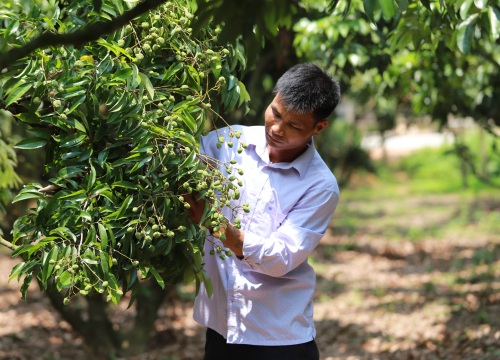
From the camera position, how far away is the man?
2764 mm

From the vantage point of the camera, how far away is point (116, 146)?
8.02 feet

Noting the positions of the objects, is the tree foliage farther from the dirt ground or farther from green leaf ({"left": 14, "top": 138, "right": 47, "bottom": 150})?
the dirt ground

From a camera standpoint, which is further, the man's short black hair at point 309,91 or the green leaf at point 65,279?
the man's short black hair at point 309,91

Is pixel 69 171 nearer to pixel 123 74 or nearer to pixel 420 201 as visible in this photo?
pixel 123 74

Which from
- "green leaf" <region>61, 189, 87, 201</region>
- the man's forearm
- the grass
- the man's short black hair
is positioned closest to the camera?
"green leaf" <region>61, 189, 87, 201</region>

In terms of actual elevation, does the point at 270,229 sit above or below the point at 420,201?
above

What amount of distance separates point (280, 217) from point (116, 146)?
748 millimetres

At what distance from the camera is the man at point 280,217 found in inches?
109

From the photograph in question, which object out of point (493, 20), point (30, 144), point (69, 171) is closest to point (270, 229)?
point (69, 171)

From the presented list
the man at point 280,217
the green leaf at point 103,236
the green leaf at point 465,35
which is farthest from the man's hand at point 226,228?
the green leaf at point 465,35

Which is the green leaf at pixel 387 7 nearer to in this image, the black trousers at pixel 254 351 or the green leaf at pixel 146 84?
the green leaf at pixel 146 84

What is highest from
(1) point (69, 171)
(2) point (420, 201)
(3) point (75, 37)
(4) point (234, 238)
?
(3) point (75, 37)

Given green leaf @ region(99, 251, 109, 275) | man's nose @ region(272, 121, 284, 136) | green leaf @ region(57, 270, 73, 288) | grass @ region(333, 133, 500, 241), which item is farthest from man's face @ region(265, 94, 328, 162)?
grass @ region(333, 133, 500, 241)

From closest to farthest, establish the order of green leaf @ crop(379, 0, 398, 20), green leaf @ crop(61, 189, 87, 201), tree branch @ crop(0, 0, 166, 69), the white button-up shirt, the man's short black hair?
tree branch @ crop(0, 0, 166, 69) → green leaf @ crop(379, 0, 398, 20) → green leaf @ crop(61, 189, 87, 201) → the man's short black hair → the white button-up shirt
